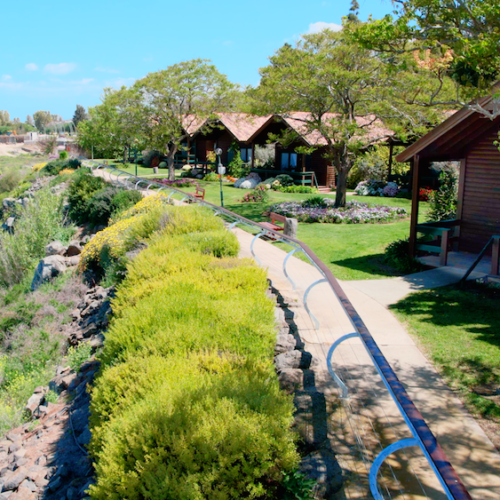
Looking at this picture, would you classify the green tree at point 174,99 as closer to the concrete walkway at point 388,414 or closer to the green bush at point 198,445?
the concrete walkway at point 388,414

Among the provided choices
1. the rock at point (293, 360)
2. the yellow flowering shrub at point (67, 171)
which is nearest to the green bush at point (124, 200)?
the rock at point (293, 360)

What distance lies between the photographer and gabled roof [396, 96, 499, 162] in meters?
10.9

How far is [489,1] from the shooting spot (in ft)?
26.8

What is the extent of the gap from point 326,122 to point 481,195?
959 centimetres

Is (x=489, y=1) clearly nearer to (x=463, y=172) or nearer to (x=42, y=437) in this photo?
(x=463, y=172)

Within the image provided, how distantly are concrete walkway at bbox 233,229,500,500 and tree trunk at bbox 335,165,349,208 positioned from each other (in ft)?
41.7

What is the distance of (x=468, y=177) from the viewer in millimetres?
12578

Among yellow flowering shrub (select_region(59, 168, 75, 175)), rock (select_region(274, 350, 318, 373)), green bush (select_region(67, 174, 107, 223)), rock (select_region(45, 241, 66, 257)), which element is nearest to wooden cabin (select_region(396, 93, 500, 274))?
rock (select_region(274, 350, 318, 373))

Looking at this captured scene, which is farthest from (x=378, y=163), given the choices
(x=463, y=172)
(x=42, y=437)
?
(x=42, y=437)

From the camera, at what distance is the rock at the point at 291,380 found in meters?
5.15

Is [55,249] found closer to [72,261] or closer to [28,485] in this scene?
[72,261]

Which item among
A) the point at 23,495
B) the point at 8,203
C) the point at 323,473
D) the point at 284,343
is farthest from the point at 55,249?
the point at 8,203

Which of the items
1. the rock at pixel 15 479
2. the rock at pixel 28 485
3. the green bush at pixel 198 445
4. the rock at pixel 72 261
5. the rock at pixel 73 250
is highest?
the green bush at pixel 198 445

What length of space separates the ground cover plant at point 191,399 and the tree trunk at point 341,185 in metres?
14.7
